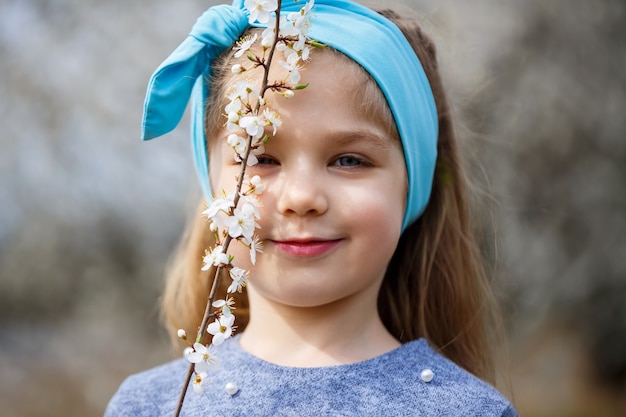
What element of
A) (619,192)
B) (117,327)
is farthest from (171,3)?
(619,192)

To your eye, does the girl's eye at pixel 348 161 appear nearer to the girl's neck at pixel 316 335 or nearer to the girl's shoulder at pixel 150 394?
the girl's neck at pixel 316 335

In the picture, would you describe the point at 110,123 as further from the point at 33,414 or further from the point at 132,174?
the point at 33,414

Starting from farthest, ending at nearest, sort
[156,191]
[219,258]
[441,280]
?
[156,191], [441,280], [219,258]

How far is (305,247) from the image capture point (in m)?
1.86

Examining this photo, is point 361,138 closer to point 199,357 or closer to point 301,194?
point 301,194

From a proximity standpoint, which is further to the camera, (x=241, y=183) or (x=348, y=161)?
(x=348, y=161)

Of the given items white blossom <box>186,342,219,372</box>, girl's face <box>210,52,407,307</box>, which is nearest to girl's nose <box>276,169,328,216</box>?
girl's face <box>210,52,407,307</box>

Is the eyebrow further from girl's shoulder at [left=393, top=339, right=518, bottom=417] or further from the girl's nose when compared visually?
girl's shoulder at [left=393, top=339, right=518, bottom=417]

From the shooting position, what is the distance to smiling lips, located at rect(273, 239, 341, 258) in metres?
1.86

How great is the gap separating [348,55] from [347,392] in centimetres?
Result: 86

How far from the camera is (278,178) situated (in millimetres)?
1842

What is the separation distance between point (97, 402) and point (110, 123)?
5.86ft

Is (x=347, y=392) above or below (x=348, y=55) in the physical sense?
below

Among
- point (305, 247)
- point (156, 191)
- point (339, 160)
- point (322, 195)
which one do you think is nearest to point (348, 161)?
point (339, 160)
